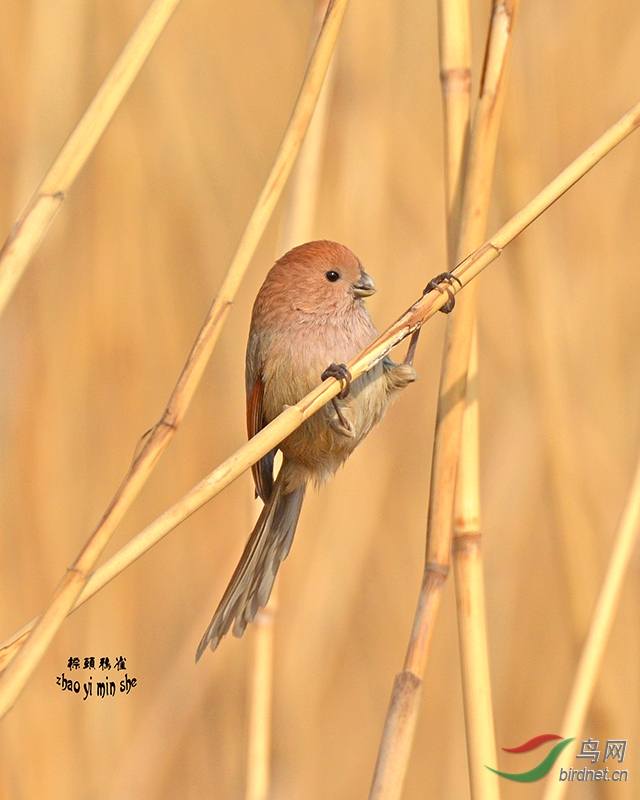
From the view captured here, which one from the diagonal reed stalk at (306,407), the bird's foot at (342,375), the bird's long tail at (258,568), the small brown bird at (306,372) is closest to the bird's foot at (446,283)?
the diagonal reed stalk at (306,407)

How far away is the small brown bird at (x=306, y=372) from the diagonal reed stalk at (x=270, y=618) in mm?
89

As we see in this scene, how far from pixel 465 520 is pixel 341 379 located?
314mm

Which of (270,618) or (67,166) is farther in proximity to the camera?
(270,618)

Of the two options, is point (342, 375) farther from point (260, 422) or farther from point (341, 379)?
point (260, 422)

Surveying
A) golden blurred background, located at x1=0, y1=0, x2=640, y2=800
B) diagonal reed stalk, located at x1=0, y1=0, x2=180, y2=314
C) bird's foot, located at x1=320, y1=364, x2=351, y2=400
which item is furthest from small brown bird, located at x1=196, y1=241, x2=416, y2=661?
diagonal reed stalk, located at x1=0, y1=0, x2=180, y2=314

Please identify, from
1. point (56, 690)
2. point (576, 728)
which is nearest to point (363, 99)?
point (576, 728)

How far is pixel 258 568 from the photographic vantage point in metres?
1.63

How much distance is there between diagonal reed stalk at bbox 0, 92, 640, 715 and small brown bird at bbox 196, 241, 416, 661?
44 centimetres

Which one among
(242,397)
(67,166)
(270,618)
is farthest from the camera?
(242,397)

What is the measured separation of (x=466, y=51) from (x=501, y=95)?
0.10m

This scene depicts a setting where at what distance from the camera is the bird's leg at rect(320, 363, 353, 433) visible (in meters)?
1.30

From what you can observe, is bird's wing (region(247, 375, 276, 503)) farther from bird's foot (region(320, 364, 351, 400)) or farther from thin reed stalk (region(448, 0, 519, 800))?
thin reed stalk (region(448, 0, 519, 800))

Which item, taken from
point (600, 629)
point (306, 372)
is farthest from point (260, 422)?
point (600, 629)

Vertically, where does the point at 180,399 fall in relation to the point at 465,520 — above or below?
above
